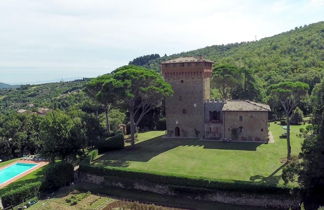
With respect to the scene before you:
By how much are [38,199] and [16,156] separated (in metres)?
23.4

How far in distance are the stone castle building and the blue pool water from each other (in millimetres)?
19885

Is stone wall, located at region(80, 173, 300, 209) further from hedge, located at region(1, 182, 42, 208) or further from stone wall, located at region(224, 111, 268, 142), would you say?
stone wall, located at region(224, 111, 268, 142)

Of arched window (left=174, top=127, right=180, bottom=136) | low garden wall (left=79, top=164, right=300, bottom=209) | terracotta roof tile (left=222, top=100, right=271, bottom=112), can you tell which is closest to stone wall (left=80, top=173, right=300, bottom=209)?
low garden wall (left=79, top=164, right=300, bottom=209)

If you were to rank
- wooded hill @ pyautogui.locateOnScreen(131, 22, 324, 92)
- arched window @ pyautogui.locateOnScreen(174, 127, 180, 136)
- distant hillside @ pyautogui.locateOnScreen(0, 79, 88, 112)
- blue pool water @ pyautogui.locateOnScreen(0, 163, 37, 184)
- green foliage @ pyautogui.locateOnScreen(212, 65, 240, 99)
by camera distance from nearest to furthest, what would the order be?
blue pool water @ pyautogui.locateOnScreen(0, 163, 37, 184), arched window @ pyautogui.locateOnScreen(174, 127, 180, 136), green foliage @ pyautogui.locateOnScreen(212, 65, 240, 99), wooded hill @ pyautogui.locateOnScreen(131, 22, 324, 92), distant hillside @ pyautogui.locateOnScreen(0, 79, 88, 112)

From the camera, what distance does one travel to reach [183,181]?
24875 mm

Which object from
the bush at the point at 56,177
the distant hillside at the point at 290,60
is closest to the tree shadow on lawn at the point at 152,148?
the bush at the point at 56,177

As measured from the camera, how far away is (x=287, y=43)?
97.6 meters

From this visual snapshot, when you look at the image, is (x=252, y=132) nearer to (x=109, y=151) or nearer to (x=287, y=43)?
(x=109, y=151)

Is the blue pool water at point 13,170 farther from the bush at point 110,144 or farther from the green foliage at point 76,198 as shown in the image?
the green foliage at point 76,198

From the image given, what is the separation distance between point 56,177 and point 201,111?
814 inches

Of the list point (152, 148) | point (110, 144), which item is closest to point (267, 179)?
point (152, 148)

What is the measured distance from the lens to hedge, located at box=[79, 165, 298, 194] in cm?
2204

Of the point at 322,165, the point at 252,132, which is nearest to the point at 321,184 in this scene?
the point at 322,165

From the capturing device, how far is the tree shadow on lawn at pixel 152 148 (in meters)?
31.9
